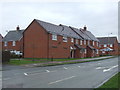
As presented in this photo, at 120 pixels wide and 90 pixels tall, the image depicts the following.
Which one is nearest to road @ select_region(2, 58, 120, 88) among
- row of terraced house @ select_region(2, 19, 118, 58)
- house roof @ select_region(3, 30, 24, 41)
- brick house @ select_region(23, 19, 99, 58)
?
brick house @ select_region(23, 19, 99, 58)

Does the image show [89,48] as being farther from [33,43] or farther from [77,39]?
[33,43]

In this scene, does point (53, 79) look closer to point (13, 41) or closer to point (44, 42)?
point (44, 42)

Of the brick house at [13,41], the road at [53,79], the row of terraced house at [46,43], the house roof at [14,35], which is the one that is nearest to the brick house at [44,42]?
the row of terraced house at [46,43]

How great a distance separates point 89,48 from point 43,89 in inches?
1922

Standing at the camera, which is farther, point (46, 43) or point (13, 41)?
point (13, 41)

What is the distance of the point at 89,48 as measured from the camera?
185 feet

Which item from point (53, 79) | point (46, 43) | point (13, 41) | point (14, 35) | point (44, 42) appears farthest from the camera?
point (14, 35)

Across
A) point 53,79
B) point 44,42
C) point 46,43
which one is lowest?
point 53,79

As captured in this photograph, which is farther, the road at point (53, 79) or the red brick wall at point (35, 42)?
the red brick wall at point (35, 42)

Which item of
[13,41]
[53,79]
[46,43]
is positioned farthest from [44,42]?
[53,79]

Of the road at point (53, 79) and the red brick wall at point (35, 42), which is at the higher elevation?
the red brick wall at point (35, 42)

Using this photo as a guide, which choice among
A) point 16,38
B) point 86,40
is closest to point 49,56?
point 16,38

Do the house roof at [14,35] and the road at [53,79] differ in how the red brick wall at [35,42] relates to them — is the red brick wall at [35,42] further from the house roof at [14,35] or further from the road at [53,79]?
the road at [53,79]

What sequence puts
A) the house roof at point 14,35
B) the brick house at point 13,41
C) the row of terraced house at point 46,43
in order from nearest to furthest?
the row of terraced house at point 46,43 → the brick house at point 13,41 → the house roof at point 14,35
